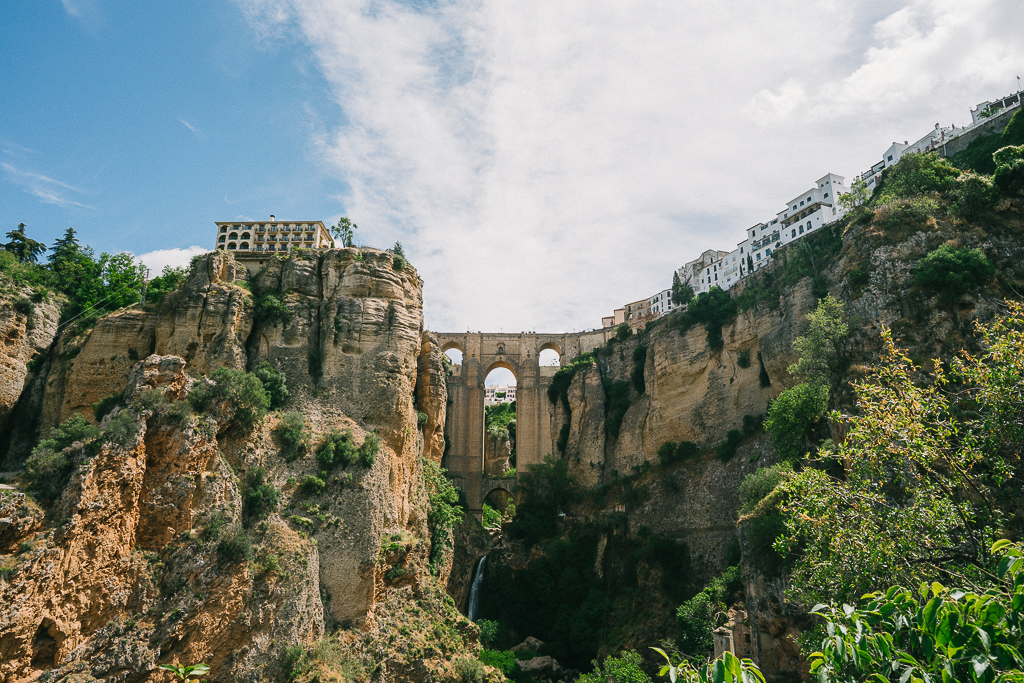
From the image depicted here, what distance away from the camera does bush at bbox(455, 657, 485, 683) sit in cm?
→ 2802

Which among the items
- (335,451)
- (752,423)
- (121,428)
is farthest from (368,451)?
(752,423)

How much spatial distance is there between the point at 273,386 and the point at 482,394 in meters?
30.4

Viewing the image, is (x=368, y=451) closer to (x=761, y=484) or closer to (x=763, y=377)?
(x=761, y=484)

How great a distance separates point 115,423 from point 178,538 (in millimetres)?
4400

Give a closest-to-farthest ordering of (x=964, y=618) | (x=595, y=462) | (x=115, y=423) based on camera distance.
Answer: (x=964, y=618)
(x=115, y=423)
(x=595, y=462)

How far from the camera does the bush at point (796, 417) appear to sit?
30578mm

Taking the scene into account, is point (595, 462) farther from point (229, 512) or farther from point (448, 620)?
point (229, 512)

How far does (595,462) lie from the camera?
50.3 meters

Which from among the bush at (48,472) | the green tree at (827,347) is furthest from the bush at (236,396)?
the green tree at (827,347)

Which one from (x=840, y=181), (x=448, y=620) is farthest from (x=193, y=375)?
(x=840, y=181)

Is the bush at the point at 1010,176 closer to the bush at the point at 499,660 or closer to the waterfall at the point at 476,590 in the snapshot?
the bush at the point at 499,660

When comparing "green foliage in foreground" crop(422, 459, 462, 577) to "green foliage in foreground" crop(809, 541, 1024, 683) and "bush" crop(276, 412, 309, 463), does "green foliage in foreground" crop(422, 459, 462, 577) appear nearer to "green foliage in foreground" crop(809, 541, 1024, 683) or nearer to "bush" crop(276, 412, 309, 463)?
"bush" crop(276, 412, 309, 463)

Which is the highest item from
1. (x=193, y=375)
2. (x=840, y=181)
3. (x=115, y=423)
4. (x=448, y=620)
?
(x=840, y=181)

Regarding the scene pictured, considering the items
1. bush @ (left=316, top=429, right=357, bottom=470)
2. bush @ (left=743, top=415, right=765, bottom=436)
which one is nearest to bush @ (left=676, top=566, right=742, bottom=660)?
bush @ (left=743, top=415, right=765, bottom=436)
